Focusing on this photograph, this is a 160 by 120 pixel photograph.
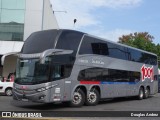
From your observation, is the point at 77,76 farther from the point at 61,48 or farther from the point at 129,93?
the point at 129,93

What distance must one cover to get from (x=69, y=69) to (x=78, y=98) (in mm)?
1718

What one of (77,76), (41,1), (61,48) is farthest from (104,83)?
(41,1)

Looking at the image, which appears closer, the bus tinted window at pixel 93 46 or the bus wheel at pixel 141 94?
the bus tinted window at pixel 93 46

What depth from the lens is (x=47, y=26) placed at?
4056cm

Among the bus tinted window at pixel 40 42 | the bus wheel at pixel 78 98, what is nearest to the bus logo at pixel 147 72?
the bus wheel at pixel 78 98

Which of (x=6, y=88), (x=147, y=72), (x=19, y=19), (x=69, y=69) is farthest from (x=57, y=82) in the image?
(x=19, y=19)

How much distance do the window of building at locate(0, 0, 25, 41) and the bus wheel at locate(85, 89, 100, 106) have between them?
17045mm

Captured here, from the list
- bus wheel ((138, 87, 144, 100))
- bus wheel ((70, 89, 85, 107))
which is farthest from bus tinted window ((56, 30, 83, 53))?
bus wheel ((138, 87, 144, 100))

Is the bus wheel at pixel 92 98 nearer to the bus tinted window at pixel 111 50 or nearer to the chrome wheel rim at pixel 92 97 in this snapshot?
the chrome wheel rim at pixel 92 97

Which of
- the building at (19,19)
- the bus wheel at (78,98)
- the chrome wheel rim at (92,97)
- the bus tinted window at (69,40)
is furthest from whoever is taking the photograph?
the building at (19,19)

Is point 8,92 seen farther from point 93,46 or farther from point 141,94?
point 93,46

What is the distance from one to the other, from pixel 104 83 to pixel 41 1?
1740cm

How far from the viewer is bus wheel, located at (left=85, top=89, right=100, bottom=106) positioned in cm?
2023

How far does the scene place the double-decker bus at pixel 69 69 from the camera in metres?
17.3
